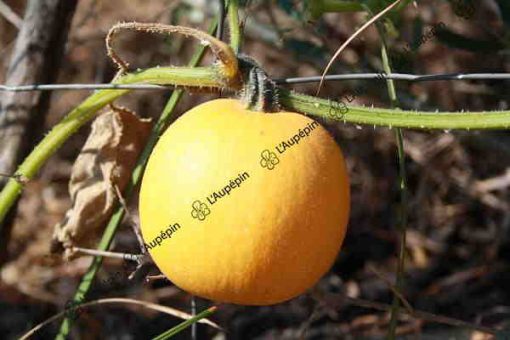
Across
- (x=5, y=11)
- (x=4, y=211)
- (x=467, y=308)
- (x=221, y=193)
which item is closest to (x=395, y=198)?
(x=467, y=308)

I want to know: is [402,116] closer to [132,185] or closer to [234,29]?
[234,29]

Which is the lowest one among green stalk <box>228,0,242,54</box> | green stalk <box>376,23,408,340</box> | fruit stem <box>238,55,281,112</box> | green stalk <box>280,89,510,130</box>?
green stalk <box>376,23,408,340</box>

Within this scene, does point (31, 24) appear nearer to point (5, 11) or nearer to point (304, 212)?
point (5, 11)

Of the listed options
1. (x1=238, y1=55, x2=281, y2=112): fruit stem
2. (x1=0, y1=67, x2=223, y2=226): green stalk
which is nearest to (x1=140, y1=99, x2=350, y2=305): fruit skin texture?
(x1=238, y1=55, x2=281, y2=112): fruit stem

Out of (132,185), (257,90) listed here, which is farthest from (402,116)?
(132,185)

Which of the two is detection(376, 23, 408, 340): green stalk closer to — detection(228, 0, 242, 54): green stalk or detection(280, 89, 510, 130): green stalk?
detection(280, 89, 510, 130): green stalk

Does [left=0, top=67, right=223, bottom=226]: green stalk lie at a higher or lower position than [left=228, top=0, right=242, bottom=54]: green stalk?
lower
